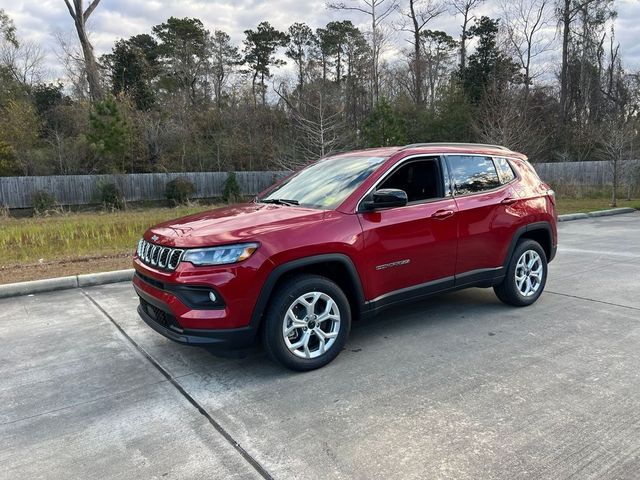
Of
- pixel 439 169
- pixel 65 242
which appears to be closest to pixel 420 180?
pixel 439 169

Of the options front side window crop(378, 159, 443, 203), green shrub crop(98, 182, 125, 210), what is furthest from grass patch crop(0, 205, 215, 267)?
green shrub crop(98, 182, 125, 210)

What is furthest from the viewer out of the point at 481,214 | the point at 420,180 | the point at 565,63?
the point at 565,63

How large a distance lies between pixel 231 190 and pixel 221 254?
77.0 ft

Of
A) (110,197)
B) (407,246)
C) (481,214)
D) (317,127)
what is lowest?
(407,246)

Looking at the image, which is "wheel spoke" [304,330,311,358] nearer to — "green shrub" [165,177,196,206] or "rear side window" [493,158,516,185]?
"rear side window" [493,158,516,185]

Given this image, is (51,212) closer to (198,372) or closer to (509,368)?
(198,372)

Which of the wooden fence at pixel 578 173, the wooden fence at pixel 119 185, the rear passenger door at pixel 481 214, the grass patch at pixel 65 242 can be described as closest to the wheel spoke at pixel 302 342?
the rear passenger door at pixel 481 214

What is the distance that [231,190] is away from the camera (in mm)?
26484

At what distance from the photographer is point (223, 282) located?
11.5 feet

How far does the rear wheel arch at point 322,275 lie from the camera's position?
362 centimetres

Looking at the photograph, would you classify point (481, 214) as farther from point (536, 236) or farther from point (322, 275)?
point (322, 275)

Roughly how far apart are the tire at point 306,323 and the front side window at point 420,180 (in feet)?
4.35

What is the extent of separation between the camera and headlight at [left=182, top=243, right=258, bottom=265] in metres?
3.54

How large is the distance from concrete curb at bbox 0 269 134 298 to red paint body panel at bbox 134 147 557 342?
335cm
